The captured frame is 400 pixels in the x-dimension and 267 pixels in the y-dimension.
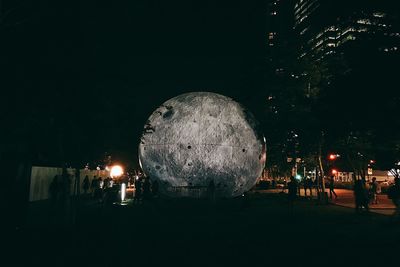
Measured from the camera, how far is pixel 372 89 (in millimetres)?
14242

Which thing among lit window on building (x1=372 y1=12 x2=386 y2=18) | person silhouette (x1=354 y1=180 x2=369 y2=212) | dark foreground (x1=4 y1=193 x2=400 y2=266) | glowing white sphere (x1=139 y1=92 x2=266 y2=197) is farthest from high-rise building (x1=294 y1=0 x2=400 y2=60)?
person silhouette (x1=354 y1=180 x2=369 y2=212)

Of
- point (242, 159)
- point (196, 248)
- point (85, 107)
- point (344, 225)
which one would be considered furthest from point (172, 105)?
point (196, 248)

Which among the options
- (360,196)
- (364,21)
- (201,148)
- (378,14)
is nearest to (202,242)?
(201,148)

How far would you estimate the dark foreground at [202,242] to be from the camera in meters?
7.61

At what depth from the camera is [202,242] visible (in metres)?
9.71

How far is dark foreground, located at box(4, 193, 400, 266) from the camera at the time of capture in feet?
25.0

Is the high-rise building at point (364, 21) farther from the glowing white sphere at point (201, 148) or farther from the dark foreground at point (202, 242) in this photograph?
the dark foreground at point (202, 242)

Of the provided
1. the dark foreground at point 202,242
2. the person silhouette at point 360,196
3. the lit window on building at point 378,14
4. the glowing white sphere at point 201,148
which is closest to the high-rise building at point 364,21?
the lit window on building at point 378,14

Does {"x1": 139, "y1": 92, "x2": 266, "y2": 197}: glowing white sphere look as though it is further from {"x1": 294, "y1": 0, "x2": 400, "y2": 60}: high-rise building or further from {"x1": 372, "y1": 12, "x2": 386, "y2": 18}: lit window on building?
{"x1": 372, "y1": 12, "x2": 386, "y2": 18}: lit window on building

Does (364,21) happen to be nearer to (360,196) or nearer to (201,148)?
(360,196)

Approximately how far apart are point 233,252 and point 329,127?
10.7 m

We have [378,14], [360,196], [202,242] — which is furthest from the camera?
[360,196]

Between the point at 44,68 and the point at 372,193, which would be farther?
the point at 372,193

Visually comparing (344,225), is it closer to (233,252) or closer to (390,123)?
(390,123)
